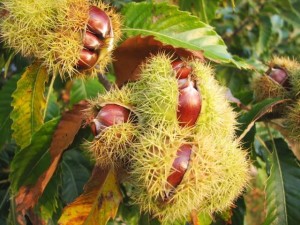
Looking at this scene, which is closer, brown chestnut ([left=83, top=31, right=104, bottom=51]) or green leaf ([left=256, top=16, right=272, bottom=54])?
brown chestnut ([left=83, top=31, right=104, bottom=51])

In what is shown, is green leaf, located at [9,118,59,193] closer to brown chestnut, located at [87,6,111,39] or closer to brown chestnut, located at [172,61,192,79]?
brown chestnut, located at [87,6,111,39]

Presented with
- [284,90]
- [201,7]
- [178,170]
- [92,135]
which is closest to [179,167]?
[178,170]

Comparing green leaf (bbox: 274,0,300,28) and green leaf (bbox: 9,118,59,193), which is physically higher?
green leaf (bbox: 9,118,59,193)

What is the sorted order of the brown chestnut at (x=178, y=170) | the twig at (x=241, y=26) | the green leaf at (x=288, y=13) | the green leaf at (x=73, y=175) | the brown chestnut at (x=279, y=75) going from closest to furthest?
the brown chestnut at (x=178, y=170) → the brown chestnut at (x=279, y=75) → the green leaf at (x=73, y=175) → the green leaf at (x=288, y=13) → the twig at (x=241, y=26)

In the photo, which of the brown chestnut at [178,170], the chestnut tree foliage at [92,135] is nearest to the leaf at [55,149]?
the chestnut tree foliage at [92,135]

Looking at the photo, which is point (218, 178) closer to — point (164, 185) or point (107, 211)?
point (164, 185)

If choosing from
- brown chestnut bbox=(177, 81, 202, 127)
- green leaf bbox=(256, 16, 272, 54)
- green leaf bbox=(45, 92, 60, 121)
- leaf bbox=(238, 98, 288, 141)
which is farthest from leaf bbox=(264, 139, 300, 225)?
green leaf bbox=(256, 16, 272, 54)

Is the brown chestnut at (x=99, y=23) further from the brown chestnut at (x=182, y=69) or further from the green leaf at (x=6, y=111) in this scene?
the green leaf at (x=6, y=111)
